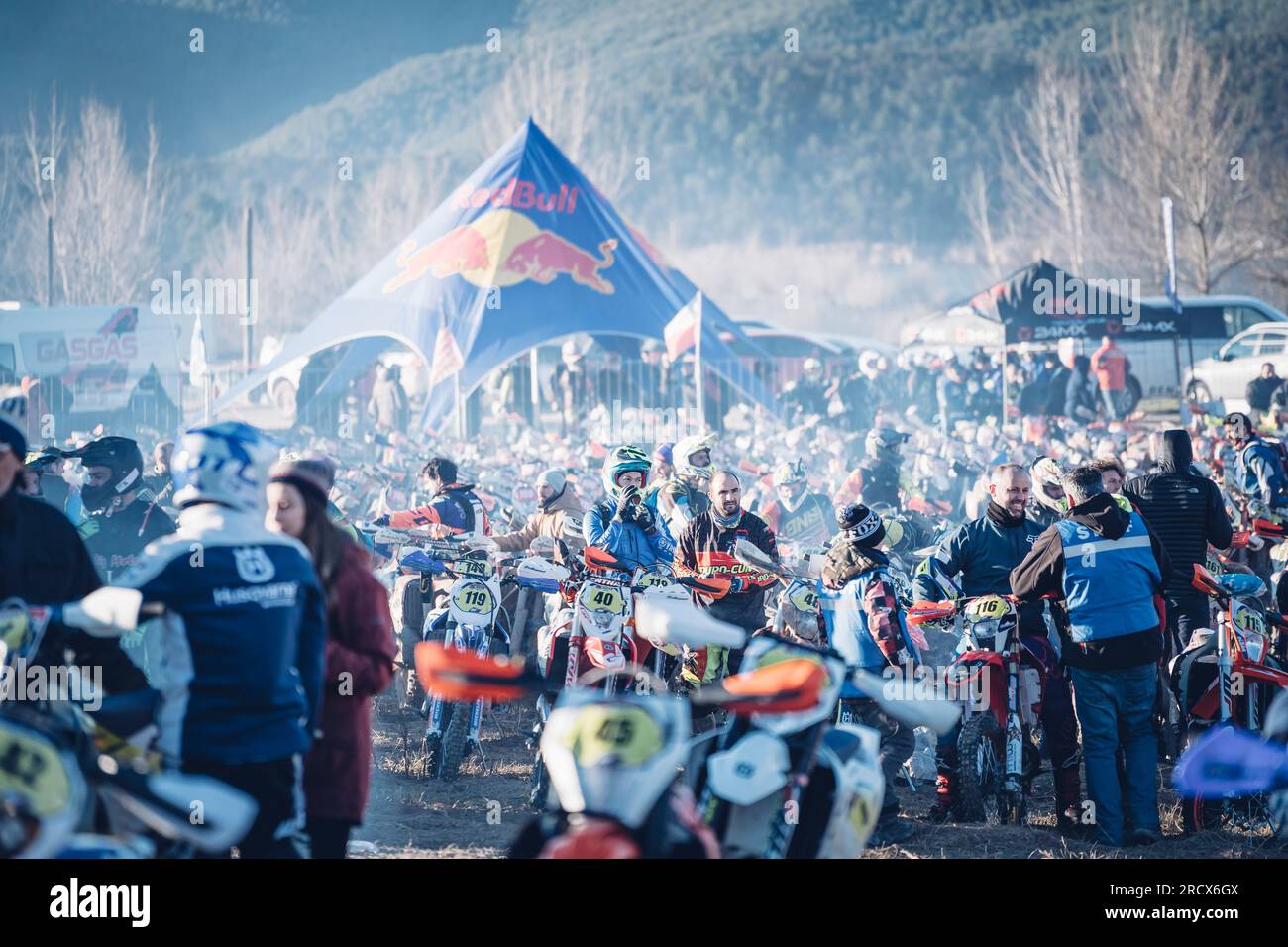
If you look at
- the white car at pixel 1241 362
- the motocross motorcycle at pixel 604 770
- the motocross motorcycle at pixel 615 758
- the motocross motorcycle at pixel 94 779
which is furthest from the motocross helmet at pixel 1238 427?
the white car at pixel 1241 362

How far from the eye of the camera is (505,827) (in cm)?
795

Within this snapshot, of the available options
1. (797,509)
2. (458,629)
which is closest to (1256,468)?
(797,509)

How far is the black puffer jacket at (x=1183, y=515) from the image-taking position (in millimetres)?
9094

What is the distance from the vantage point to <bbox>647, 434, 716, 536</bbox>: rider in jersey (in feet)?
34.3

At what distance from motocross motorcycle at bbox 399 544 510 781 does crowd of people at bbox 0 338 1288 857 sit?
45 cm

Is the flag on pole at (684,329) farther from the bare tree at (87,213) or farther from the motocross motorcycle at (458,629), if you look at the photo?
the bare tree at (87,213)

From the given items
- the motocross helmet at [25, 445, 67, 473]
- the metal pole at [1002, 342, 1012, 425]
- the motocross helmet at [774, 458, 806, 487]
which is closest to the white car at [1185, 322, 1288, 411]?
the metal pole at [1002, 342, 1012, 425]

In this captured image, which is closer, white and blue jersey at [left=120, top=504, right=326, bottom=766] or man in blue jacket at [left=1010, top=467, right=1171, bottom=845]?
white and blue jersey at [left=120, top=504, right=326, bottom=766]

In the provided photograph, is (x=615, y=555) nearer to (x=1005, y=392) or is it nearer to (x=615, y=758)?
(x=615, y=758)

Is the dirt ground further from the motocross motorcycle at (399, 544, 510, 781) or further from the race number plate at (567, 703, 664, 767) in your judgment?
the race number plate at (567, 703, 664, 767)

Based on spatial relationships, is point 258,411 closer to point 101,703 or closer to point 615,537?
point 615,537

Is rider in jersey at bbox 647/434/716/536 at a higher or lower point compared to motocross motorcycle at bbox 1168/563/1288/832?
higher
